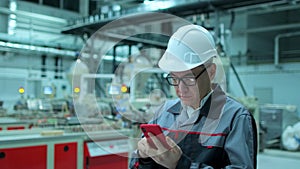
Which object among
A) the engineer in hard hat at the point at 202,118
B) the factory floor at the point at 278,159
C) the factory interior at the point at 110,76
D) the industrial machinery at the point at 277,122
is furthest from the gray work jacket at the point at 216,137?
the industrial machinery at the point at 277,122

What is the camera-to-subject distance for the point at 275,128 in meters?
5.96

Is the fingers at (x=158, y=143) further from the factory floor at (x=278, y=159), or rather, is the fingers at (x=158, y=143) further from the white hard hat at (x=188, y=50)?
the factory floor at (x=278, y=159)

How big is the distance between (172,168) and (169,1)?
4155mm

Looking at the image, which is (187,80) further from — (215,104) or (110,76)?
(110,76)

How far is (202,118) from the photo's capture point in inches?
36.9

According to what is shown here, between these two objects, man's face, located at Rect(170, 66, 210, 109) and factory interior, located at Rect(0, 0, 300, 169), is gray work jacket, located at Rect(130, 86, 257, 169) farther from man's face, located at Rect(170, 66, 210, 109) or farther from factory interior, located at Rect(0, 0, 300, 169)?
factory interior, located at Rect(0, 0, 300, 169)

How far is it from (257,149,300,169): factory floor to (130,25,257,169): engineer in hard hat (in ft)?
12.4

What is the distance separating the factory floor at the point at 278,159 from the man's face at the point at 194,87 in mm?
3787

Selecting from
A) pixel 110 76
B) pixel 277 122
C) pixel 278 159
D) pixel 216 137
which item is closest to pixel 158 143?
pixel 216 137

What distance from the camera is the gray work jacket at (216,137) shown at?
0.85 metres

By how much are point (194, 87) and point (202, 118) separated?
97 mm

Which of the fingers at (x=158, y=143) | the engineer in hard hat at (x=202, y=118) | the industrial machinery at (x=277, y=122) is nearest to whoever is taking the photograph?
the fingers at (x=158, y=143)

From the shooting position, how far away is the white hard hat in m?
0.88

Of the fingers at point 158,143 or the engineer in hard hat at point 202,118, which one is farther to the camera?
the engineer in hard hat at point 202,118
